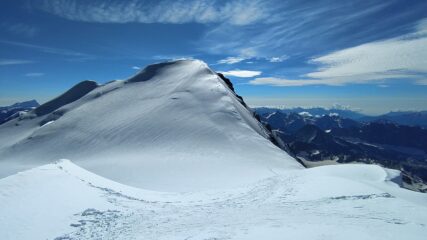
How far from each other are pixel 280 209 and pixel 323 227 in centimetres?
410

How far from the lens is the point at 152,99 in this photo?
7462 cm

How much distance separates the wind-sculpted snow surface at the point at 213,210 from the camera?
45.6 ft

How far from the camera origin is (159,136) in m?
53.5

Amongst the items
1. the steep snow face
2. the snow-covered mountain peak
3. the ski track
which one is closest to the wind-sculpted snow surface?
the ski track

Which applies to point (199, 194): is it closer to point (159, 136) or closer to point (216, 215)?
point (216, 215)

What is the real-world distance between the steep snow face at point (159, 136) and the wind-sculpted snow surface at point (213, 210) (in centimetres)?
702

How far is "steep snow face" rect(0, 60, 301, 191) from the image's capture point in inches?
1409

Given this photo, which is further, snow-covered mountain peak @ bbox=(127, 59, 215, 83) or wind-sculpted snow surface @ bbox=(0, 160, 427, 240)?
snow-covered mountain peak @ bbox=(127, 59, 215, 83)

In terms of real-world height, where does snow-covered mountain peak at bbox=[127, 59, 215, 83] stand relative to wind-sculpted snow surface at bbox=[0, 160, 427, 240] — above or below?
above

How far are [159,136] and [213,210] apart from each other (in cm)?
3572

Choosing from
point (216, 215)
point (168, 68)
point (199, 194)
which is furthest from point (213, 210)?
point (168, 68)

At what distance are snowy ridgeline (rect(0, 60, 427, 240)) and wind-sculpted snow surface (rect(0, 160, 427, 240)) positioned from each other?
0.05 m

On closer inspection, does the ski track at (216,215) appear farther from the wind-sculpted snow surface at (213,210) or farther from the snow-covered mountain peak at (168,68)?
the snow-covered mountain peak at (168,68)

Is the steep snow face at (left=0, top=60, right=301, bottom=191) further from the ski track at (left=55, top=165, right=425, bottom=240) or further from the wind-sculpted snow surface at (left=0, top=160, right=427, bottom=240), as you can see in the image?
Result: the ski track at (left=55, top=165, right=425, bottom=240)
